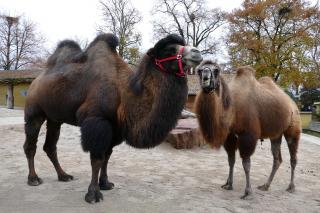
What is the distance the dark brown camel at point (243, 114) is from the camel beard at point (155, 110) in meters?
0.48

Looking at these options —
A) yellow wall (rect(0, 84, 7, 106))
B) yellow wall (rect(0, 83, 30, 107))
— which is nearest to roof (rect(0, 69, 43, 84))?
yellow wall (rect(0, 83, 30, 107))

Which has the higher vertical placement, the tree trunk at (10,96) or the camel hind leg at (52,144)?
the tree trunk at (10,96)

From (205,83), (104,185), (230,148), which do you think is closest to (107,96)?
(205,83)

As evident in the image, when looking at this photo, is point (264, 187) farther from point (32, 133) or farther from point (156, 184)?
point (32, 133)

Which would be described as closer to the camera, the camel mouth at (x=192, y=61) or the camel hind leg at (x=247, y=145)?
the camel mouth at (x=192, y=61)

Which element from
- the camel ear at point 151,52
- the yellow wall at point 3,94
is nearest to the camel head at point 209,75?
the camel ear at point 151,52

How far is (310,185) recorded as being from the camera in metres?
6.30

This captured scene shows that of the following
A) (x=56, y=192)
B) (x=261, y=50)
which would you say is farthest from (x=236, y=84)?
(x=261, y=50)

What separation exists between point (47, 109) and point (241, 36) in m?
28.9

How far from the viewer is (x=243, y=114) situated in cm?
511

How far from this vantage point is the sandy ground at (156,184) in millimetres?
4695

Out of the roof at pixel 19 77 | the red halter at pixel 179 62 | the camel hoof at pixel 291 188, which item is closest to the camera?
the red halter at pixel 179 62

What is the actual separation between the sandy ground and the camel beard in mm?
971

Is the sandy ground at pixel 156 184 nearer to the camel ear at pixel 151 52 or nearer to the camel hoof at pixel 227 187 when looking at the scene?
the camel hoof at pixel 227 187
